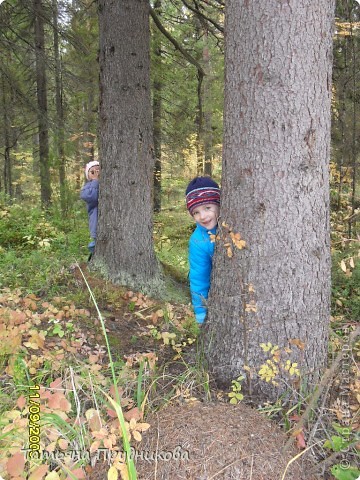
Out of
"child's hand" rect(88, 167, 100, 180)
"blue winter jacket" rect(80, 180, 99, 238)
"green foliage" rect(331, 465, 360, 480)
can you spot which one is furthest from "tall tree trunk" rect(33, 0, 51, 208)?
"green foliage" rect(331, 465, 360, 480)

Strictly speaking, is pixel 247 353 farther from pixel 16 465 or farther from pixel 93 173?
pixel 93 173

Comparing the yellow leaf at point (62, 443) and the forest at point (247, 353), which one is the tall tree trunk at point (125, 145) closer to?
the forest at point (247, 353)

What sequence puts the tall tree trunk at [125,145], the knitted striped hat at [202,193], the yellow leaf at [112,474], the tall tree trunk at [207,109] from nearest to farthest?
the yellow leaf at [112,474]
the knitted striped hat at [202,193]
the tall tree trunk at [125,145]
the tall tree trunk at [207,109]

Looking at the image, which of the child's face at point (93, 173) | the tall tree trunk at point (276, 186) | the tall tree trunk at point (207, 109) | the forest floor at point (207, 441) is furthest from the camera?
the tall tree trunk at point (207, 109)

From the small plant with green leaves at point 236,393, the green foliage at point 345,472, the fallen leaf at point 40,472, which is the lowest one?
the green foliage at point 345,472

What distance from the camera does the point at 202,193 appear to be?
286 centimetres

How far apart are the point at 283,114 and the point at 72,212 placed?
5.98 metres

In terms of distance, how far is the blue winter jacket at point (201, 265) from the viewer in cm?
288

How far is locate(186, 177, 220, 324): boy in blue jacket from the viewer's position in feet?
9.40

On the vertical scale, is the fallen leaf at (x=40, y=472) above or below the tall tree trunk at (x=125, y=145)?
below

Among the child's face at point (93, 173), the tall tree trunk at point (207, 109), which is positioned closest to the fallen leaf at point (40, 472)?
the child's face at point (93, 173)

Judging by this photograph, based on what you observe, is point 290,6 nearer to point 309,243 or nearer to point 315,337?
point 309,243

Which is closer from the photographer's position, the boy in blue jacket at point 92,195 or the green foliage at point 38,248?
the green foliage at point 38,248

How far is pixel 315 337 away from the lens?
2461 mm
